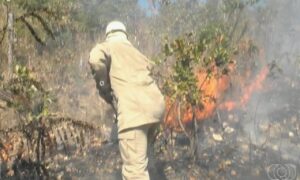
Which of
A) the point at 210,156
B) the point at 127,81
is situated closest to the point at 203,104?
the point at 210,156

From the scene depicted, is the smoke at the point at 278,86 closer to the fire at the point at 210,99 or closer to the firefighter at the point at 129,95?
the fire at the point at 210,99

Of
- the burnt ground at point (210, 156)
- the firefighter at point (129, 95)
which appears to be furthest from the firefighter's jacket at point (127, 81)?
the burnt ground at point (210, 156)

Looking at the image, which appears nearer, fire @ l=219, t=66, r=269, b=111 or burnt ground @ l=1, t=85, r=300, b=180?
burnt ground @ l=1, t=85, r=300, b=180

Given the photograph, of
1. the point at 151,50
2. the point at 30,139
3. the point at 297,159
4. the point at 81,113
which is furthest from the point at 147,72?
the point at 151,50

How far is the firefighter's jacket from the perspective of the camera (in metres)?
5.11

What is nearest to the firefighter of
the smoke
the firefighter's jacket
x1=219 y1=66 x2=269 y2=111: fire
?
the firefighter's jacket

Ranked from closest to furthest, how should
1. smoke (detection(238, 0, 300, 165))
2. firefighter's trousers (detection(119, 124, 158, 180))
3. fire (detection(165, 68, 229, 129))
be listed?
firefighter's trousers (detection(119, 124, 158, 180)) < fire (detection(165, 68, 229, 129)) < smoke (detection(238, 0, 300, 165))

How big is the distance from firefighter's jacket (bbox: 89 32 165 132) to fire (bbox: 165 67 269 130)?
181cm

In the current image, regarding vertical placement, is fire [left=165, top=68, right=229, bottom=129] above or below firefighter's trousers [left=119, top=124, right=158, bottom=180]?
above

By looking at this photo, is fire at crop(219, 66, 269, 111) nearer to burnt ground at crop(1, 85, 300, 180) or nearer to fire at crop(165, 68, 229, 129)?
burnt ground at crop(1, 85, 300, 180)

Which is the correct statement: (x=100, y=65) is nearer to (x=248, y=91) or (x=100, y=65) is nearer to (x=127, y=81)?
(x=127, y=81)

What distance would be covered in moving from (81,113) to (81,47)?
3.97 meters

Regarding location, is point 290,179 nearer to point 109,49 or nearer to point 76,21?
point 109,49

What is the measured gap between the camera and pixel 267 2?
14.9 metres
